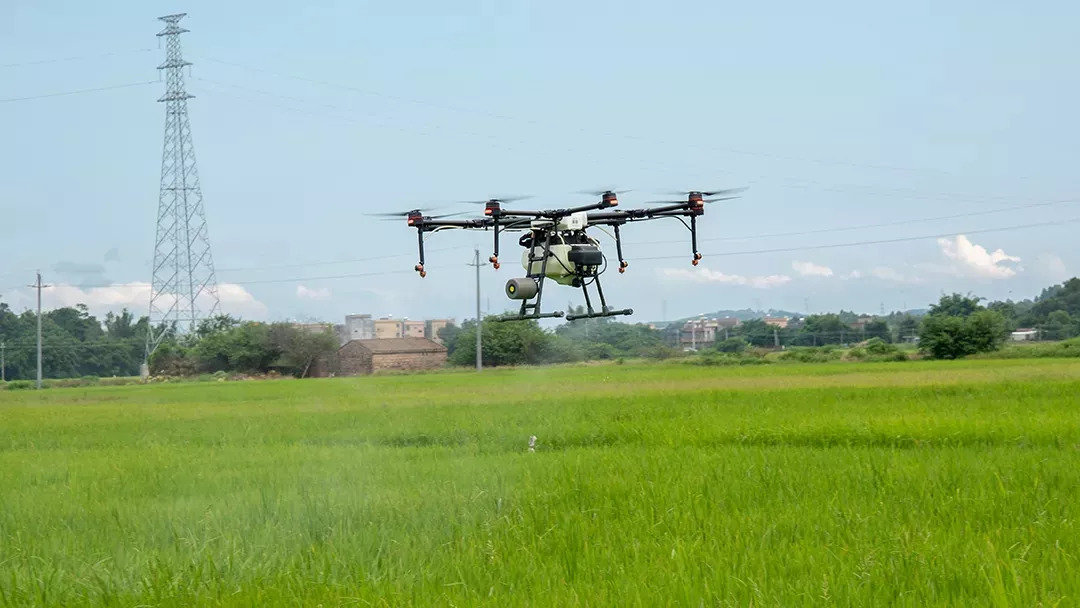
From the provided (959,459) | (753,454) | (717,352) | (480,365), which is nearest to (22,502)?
(753,454)

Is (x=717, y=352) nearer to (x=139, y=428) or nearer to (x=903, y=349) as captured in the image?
(x=903, y=349)

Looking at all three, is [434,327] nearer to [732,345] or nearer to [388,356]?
[388,356]

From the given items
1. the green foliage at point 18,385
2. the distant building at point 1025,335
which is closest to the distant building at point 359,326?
the green foliage at point 18,385

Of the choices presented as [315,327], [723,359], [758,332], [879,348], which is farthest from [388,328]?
[758,332]

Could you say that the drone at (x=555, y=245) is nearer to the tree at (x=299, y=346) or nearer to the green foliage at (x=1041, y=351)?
the tree at (x=299, y=346)

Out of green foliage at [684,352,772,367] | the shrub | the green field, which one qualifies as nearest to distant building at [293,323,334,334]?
the green field
